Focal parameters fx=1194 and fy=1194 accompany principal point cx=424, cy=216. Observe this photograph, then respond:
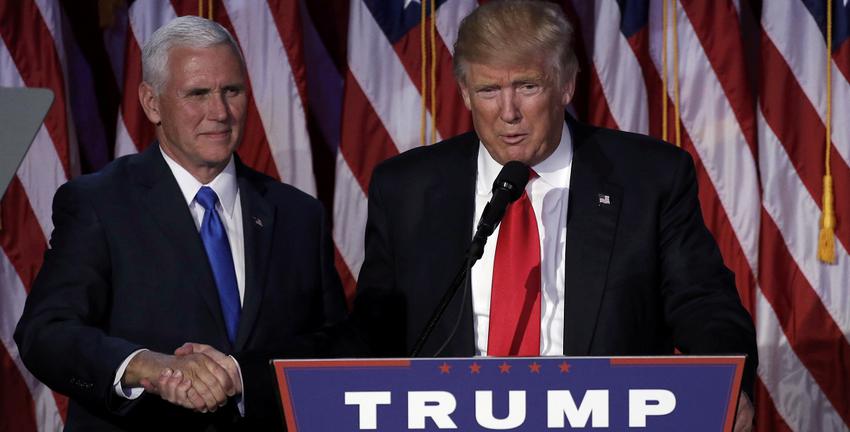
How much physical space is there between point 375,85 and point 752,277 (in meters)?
1.26

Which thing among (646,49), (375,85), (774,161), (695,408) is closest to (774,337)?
(774,161)

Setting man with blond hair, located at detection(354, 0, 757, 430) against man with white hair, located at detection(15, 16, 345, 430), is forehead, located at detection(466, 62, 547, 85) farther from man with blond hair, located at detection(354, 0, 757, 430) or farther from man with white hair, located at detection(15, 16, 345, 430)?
man with white hair, located at detection(15, 16, 345, 430)

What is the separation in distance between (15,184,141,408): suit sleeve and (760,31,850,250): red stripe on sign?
83.4 inches

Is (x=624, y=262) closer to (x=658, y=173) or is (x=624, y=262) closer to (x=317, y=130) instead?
(x=658, y=173)

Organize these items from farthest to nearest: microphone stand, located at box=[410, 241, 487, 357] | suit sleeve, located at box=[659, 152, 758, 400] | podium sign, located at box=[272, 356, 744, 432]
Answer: suit sleeve, located at box=[659, 152, 758, 400] → microphone stand, located at box=[410, 241, 487, 357] → podium sign, located at box=[272, 356, 744, 432]

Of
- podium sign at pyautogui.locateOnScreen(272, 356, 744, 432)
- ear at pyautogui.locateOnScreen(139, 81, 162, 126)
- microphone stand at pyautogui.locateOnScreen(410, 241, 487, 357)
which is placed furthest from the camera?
ear at pyautogui.locateOnScreen(139, 81, 162, 126)

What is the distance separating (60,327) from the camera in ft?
7.15

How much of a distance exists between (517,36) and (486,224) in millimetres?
494

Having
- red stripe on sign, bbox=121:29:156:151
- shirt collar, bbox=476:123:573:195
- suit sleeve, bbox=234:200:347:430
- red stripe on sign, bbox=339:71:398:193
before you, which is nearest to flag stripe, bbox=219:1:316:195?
red stripe on sign, bbox=339:71:398:193

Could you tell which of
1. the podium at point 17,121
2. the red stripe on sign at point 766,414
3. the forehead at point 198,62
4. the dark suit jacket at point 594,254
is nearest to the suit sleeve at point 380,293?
the dark suit jacket at point 594,254

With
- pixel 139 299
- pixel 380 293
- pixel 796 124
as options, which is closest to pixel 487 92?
pixel 380 293

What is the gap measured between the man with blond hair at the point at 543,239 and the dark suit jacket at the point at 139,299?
215mm

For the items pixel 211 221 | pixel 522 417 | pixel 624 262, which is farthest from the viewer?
pixel 211 221

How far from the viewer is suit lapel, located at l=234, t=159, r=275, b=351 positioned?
2.31 m
